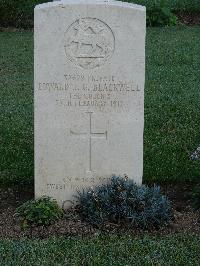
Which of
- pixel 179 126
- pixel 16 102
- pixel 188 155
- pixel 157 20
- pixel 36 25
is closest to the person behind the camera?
pixel 36 25

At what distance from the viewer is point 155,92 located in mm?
11227

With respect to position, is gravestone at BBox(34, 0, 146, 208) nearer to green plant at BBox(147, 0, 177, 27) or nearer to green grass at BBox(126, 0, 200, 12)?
green plant at BBox(147, 0, 177, 27)

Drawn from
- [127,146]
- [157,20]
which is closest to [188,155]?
[127,146]

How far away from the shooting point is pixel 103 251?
5441 millimetres

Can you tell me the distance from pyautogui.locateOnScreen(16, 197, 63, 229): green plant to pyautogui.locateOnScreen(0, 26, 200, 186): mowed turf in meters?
0.97

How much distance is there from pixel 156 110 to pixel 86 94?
397 centimetres

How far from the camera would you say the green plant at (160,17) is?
19.6m

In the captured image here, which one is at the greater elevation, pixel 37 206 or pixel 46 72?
pixel 46 72

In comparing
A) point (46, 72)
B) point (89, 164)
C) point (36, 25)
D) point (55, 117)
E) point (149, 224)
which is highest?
point (36, 25)

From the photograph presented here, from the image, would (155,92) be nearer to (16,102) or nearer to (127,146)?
(16,102)

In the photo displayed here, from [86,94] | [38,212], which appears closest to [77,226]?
[38,212]

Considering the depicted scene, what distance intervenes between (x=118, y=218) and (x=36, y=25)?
1.80 metres


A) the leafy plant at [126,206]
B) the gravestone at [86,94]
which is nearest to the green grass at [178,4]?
the gravestone at [86,94]

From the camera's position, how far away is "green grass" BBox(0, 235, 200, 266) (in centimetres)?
525
